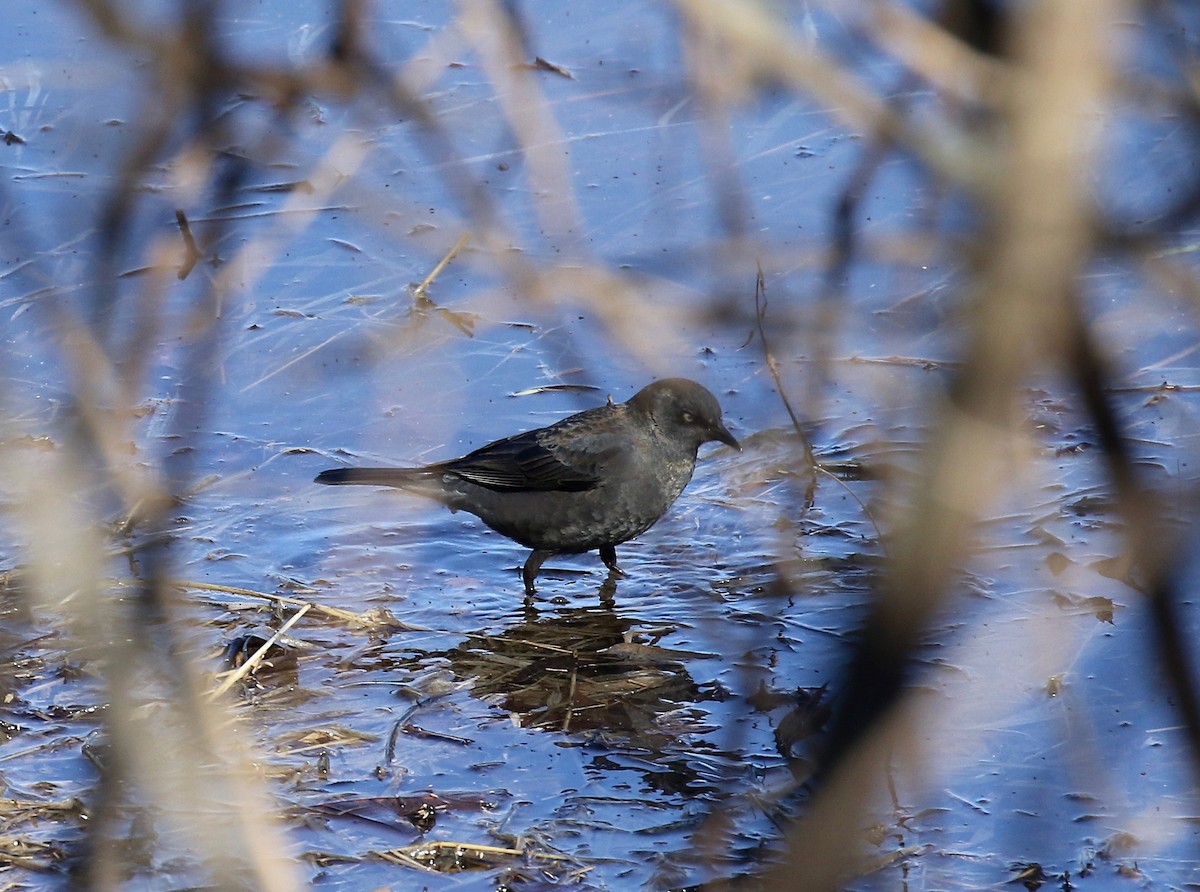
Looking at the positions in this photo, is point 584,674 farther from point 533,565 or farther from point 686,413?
point 686,413

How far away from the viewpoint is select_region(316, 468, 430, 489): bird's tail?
23.5ft

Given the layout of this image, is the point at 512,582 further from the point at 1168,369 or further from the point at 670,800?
the point at 1168,369

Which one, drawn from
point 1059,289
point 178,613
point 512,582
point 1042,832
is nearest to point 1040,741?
point 1042,832

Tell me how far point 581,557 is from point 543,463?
1.62 feet

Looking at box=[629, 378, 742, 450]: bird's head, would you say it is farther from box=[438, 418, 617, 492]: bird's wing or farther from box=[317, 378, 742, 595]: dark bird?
box=[438, 418, 617, 492]: bird's wing

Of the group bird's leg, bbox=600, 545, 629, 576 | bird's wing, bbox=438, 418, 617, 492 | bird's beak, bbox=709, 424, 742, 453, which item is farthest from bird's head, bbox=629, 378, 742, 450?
bird's leg, bbox=600, 545, 629, 576

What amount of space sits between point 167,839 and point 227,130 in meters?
2.87

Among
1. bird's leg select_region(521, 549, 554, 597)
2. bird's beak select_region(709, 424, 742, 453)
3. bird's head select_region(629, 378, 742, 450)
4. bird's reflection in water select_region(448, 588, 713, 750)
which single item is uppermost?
bird's head select_region(629, 378, 742, 450)

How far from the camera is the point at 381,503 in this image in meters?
7.52

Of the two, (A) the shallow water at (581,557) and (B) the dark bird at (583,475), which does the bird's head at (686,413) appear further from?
(A) the shallow water at (581,557)

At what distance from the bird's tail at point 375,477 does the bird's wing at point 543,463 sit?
0.14 m

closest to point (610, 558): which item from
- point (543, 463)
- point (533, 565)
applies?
point (533, 565)

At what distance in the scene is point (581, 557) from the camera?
292 inches

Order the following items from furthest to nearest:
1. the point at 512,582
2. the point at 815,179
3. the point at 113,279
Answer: the point at 815,179 < the point at 512,582 < the point at 113,279
